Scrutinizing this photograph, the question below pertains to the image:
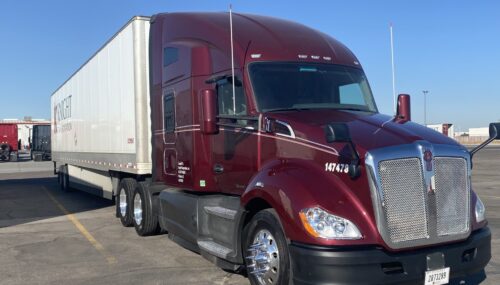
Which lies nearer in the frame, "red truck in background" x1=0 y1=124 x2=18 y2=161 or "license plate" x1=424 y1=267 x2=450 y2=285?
"license plate" x1=424 y1=267 x2=450 y2=285

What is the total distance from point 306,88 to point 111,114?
5.93m

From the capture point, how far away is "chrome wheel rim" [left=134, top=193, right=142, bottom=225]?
9.27 metres

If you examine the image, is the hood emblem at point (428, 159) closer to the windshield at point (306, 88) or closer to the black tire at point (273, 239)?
the black tire at point (273, 239)

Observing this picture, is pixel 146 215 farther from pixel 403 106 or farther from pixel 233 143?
pixel 403 106

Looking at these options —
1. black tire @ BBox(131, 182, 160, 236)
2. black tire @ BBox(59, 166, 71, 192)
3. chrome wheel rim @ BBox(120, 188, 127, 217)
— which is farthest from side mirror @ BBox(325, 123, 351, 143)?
black tire @ BBox(59, 166, 71, 192)

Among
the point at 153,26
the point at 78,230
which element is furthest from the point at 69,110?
the point at 153,26

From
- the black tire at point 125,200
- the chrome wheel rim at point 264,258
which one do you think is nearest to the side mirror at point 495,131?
the chrome wheel rim at point 264,258

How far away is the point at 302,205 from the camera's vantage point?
463 centimetres

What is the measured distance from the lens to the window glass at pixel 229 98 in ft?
20.0

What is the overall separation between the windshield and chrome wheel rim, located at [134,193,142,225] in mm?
4206

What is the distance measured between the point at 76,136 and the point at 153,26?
24.1ft

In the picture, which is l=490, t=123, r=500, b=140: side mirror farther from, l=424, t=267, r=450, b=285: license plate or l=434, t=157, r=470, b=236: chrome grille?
l=424, t=267, r=450, b=285: license plate

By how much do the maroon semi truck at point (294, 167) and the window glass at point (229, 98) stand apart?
0.02 metres

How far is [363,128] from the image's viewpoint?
16.7ft
